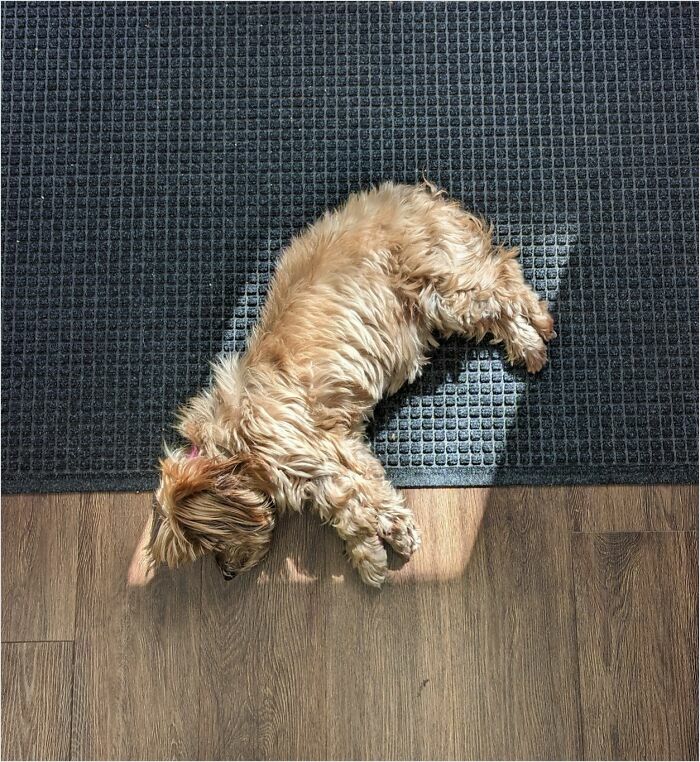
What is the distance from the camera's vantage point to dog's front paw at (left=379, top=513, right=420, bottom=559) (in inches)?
72.0

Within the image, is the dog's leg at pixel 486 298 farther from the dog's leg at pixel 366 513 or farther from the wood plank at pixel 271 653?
the wood plank at pixel 271 653

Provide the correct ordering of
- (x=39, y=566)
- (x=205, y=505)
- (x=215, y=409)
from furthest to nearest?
(x=39, y=566) → (x=215, y=409) → (x=205, y=505)

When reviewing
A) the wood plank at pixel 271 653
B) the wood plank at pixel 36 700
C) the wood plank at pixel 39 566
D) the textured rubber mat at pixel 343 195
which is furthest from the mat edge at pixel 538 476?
the wood plank at pixel 36 700

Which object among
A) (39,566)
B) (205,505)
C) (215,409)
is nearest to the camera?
(205,505)

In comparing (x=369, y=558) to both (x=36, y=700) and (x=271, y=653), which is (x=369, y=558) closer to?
(x=271, y=653)

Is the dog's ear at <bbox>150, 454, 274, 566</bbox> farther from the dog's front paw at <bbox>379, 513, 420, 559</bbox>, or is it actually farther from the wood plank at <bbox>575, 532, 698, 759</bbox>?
the wood plank at <bbox>575, 532, 698, 759</bbox>

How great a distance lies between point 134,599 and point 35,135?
1441 mm

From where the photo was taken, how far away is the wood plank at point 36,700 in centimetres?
190

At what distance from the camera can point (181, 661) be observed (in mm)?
1900

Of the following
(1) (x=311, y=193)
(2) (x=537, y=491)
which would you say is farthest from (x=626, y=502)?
(1) (x=311, y=193)

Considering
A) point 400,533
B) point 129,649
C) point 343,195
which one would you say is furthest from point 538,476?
point 129,649

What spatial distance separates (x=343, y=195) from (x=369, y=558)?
1.06 metres

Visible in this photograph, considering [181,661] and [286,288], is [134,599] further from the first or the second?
[286,288]

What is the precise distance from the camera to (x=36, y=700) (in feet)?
6.28
